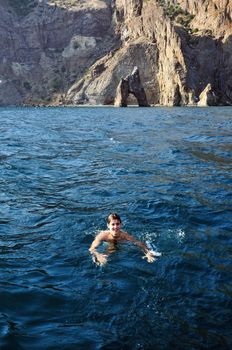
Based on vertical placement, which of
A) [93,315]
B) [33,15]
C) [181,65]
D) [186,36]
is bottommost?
[93,315]

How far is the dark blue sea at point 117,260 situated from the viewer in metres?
7.01

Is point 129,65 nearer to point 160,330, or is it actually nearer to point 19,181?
point 19,181

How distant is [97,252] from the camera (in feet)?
34.1

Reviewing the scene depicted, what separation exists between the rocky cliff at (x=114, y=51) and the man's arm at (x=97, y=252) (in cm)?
9775

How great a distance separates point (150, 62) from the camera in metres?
137

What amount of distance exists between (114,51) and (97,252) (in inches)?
6087

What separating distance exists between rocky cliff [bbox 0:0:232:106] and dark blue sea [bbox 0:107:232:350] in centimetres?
9085

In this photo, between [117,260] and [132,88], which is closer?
[117,260]

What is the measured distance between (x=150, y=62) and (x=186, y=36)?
52.6 feet

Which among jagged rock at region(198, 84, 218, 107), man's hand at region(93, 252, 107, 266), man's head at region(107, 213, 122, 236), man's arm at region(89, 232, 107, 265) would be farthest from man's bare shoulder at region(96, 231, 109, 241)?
jagged rock at region(198, 84, 218, 107)

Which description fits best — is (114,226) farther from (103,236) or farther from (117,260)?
(117,260)

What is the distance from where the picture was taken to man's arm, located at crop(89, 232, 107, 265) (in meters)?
9.90

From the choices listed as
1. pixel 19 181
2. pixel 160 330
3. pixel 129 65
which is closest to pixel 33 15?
pixel 129 65

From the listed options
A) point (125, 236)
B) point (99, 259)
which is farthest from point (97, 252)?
point (125, 236)
